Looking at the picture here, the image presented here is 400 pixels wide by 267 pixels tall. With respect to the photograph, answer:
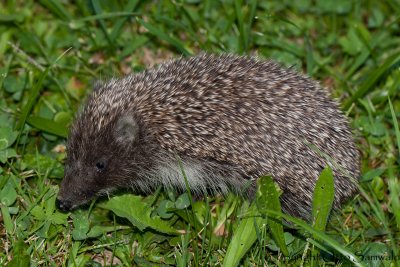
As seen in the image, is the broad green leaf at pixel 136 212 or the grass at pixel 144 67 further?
the broad green leaf at pixel 136 212

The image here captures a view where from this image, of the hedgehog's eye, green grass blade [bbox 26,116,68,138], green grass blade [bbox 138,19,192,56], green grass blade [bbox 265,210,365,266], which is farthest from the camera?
green grass blade [bbox 138,19,192,56]

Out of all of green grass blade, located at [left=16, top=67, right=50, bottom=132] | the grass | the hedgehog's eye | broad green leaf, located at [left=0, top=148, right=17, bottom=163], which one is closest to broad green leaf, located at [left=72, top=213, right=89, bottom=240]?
the grass

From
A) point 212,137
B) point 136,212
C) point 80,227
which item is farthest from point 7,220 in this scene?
point 212,137

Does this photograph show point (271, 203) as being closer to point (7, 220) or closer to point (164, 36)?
point (7, 220)

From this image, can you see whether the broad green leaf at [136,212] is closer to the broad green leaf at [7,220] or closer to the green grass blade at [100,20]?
the broad green leaf at [7,220]

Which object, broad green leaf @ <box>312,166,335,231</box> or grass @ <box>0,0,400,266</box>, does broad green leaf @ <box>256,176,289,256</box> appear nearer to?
grass @ <box>0,0,400,266</box>

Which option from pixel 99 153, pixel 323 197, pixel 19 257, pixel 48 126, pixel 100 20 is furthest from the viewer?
pixel 100 20

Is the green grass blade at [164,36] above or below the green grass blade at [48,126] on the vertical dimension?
above

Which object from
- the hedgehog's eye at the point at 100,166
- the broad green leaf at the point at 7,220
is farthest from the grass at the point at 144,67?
the hedgehog's eye at the point at 100,166
